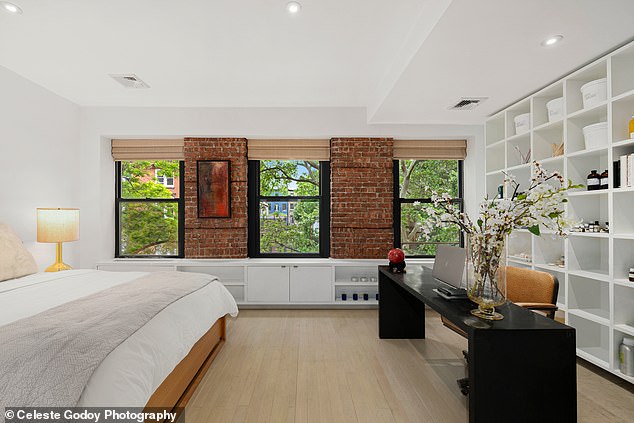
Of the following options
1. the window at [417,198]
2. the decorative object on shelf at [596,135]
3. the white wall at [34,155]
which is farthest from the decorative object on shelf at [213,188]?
the decorative object on shelf at [596,135]

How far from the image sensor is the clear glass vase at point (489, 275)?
187 cm

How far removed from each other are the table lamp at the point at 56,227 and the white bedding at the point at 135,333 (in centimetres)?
66

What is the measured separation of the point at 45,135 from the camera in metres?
4.08

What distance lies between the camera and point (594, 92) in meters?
2.84

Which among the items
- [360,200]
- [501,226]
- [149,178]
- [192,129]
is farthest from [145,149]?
[501,226]

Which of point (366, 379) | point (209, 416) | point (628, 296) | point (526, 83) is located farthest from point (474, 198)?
point (209, 416)

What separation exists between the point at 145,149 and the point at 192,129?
2.57 ft

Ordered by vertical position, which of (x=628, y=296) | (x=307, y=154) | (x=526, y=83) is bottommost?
(x=628, y=296)

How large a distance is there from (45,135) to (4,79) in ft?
2.29

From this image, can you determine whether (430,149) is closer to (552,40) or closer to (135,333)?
(552,40)

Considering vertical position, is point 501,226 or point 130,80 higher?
point 130,80

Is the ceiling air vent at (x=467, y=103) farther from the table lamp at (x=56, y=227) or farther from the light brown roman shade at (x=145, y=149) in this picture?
the table lamp at (x=56, y=227)

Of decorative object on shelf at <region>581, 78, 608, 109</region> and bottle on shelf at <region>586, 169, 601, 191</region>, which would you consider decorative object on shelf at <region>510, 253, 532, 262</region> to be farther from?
decorative object on shelf at <region>581, 78, 608, 109</region>

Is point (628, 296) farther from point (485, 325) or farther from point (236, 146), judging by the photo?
point (236, 146)
